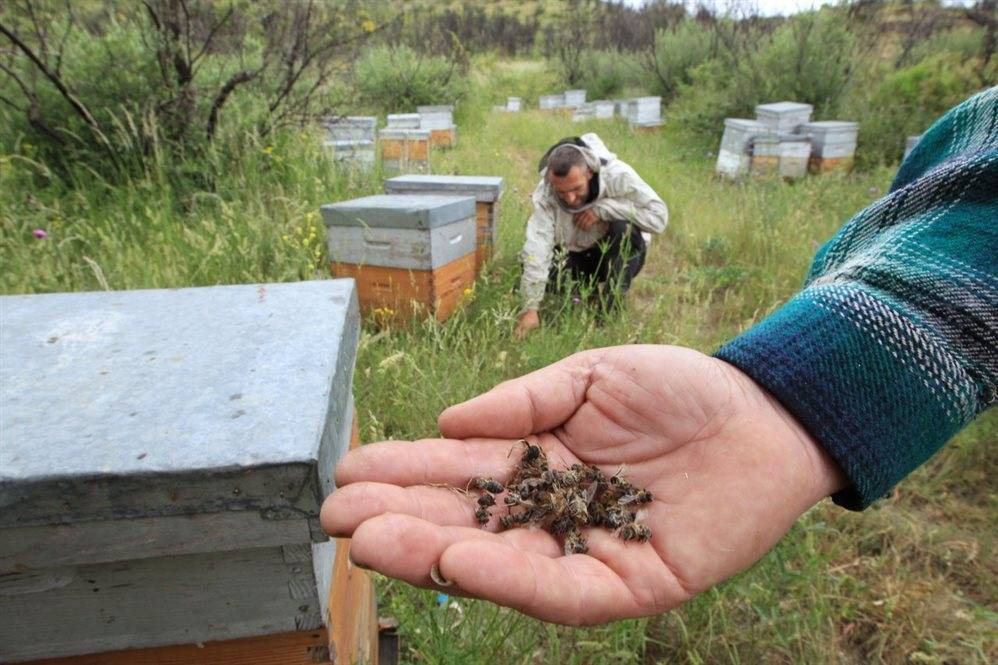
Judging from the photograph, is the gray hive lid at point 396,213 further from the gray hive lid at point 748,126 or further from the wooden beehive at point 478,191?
the gray hive lid at point 748,126

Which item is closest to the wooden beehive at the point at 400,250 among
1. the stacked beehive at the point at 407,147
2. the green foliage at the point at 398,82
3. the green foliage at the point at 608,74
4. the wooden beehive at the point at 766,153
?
the stacked beehive at the point at 407,147

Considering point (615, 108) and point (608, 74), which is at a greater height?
point (608, 74)

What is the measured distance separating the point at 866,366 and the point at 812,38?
37.4 feet

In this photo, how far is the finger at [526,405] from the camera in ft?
4.44

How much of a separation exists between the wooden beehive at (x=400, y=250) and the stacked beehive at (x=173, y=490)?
6.83ft

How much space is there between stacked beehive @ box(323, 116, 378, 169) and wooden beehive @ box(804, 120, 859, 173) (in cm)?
597

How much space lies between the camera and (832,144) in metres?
8.12

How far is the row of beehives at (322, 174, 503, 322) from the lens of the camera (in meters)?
3.42

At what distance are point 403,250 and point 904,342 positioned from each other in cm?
272

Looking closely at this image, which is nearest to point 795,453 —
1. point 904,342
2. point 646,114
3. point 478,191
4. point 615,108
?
point 904,342

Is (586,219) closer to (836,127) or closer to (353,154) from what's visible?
(353,154)

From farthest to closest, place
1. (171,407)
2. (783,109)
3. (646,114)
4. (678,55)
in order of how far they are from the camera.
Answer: (678,55) < (646,114) < (783,109) < (171,407)

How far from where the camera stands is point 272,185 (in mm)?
4859

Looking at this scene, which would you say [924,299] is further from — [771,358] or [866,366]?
[771,358]
